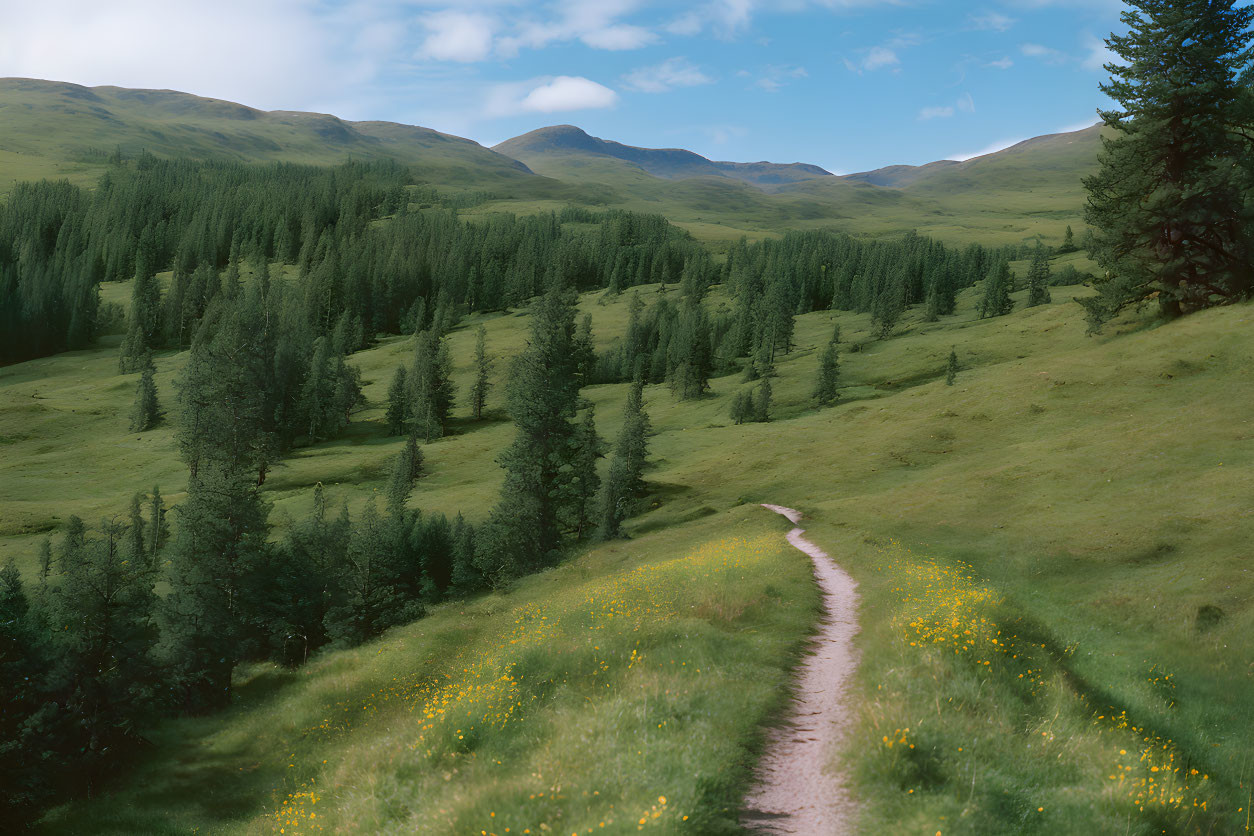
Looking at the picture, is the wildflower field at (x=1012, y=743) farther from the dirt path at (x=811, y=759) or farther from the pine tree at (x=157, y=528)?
the pine tree at (x=157, y=528)

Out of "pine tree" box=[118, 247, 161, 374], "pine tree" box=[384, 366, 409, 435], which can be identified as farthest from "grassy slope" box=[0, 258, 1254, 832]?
"pine tree" box=[118, 247, 161, 374]

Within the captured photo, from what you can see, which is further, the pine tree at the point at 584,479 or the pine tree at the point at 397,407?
the pine tree at the point at 397,407

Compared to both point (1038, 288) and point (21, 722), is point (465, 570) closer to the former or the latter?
point (21, 722)

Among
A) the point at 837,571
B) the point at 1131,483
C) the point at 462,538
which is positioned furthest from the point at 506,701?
the point at 462,538

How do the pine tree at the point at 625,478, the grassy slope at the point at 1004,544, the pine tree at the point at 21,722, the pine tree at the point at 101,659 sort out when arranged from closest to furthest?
the grassy slope at the point at 1004,544
the pine tree at the point at 21,722
the pine tree at the point at 101,659
the pine tree at the point at 625,478

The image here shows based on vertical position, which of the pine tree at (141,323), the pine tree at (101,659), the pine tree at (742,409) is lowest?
the pine tree at (101,659)

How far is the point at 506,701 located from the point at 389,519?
172 feet

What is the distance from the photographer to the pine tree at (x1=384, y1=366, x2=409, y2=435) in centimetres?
12625

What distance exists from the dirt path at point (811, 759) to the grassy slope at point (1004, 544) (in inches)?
25.6

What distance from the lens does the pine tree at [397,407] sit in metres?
126

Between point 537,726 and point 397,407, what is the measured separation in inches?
4699

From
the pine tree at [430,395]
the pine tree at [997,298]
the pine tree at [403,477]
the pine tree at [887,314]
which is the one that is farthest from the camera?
the pine tree at [997,298]

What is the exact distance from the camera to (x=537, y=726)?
1486 cm

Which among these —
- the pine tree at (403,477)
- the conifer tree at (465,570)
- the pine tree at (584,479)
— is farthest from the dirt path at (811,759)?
the pine tree at (403,477)
